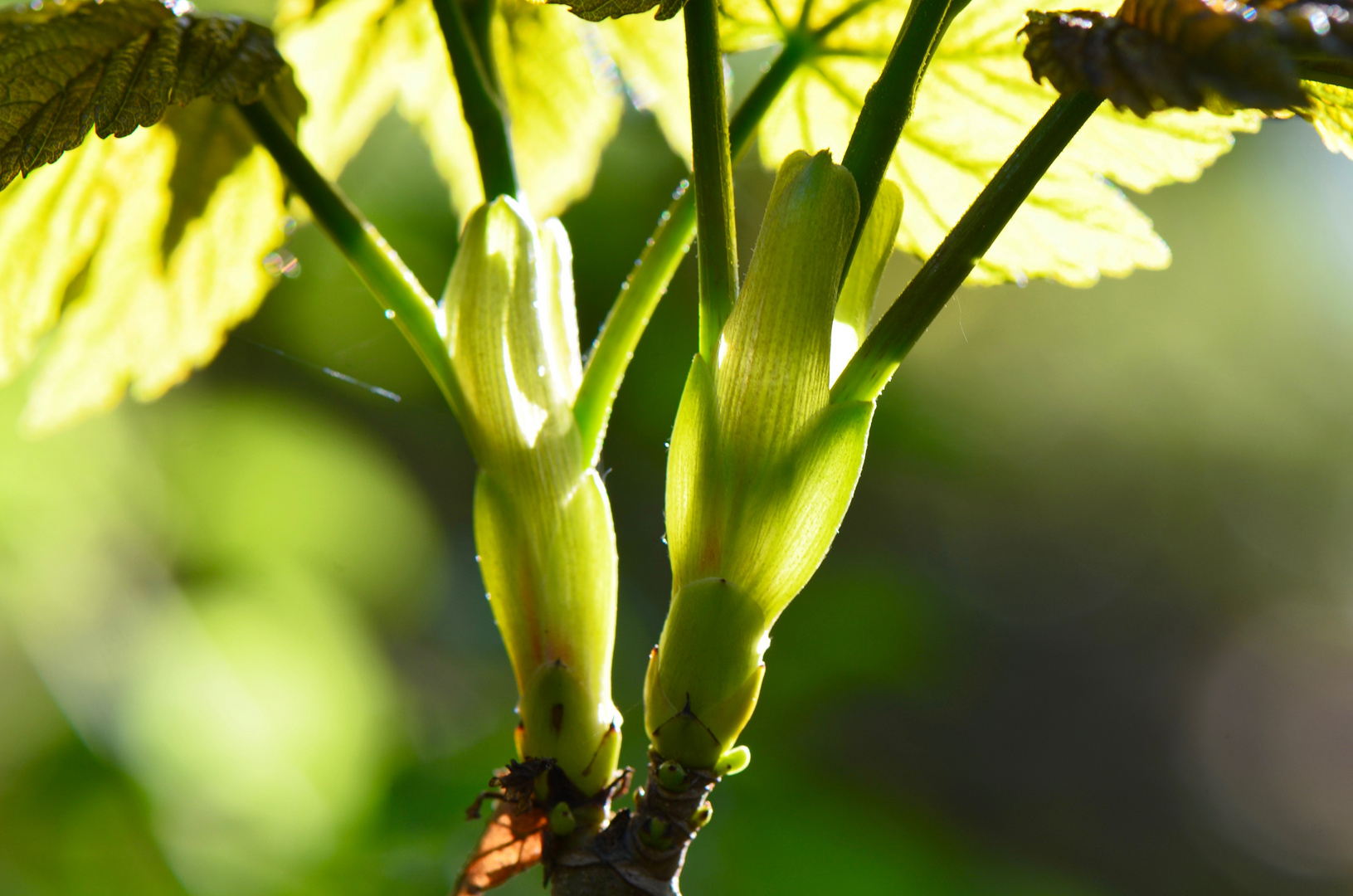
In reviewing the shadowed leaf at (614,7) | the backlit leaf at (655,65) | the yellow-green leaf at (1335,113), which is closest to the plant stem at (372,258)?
the shadowed leaf at (614,7)

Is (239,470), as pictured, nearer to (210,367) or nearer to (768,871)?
(210,367)

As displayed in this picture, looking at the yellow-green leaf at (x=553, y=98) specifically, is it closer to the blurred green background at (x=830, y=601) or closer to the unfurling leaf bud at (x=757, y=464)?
the unfurling leaf bud at (x=757, y=464)

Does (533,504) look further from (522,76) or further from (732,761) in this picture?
(522,76)

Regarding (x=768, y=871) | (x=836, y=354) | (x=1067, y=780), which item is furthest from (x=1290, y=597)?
(x=836, y=354)

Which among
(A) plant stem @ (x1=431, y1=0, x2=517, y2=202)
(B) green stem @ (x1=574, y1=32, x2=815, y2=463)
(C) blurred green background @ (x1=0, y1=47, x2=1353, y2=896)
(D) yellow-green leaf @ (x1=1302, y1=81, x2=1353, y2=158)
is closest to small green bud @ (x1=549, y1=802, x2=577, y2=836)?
(B) green stem @ (x1=574, y1=32, x2=815, y2=463)

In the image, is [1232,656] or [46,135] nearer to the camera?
[46,135]
